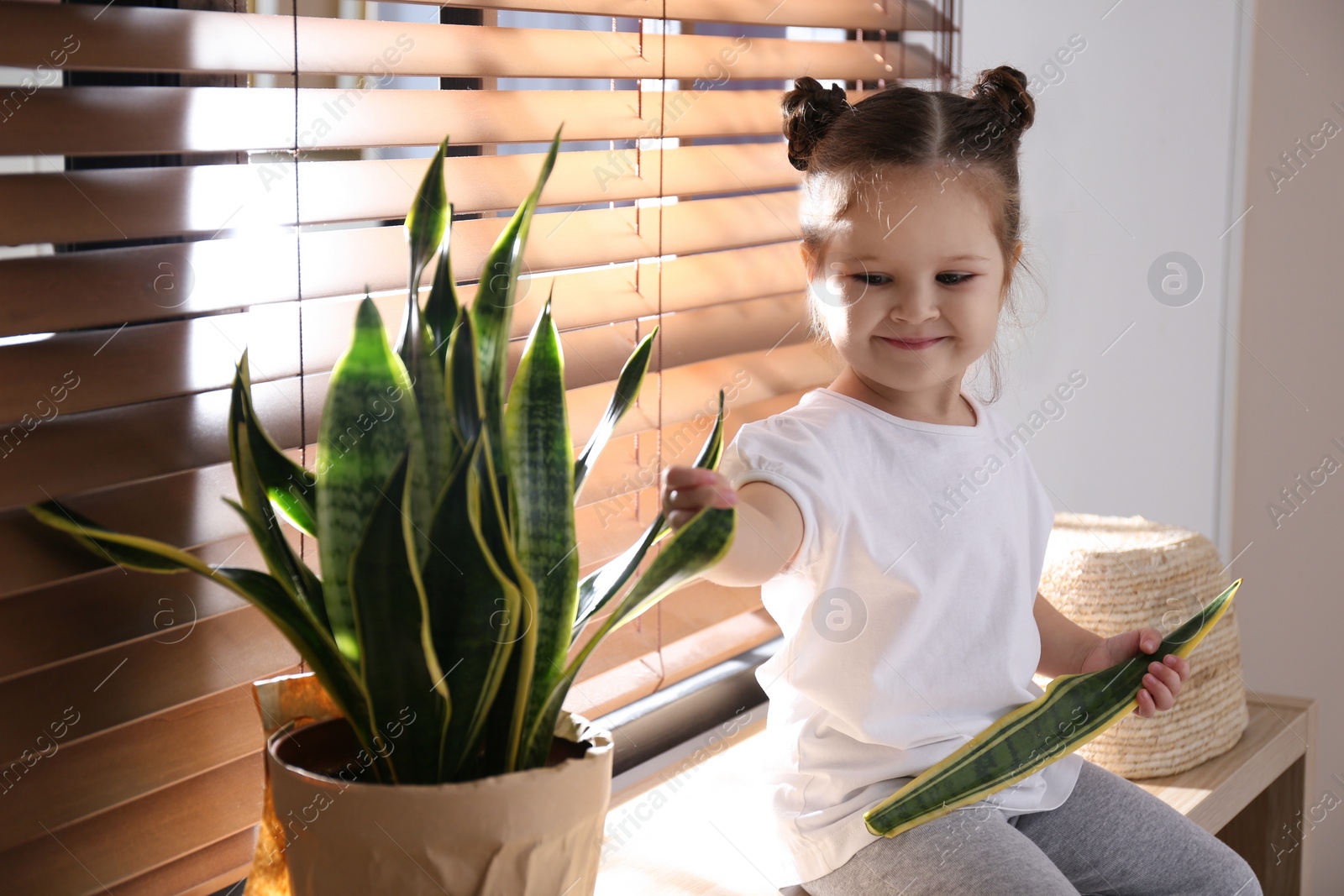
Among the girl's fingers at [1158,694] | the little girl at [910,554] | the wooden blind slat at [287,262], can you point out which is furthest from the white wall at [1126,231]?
the girl's fingers at [1158,694]

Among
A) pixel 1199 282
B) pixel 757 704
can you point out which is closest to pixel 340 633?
pixel 757 704

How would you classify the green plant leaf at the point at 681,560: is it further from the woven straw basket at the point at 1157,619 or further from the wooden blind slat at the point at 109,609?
the woven straw basket at the point at 1157,619

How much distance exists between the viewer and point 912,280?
105cm

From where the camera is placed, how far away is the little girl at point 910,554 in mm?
1016

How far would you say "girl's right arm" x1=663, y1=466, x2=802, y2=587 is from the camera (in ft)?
2.55

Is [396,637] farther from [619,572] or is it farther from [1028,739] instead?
[1028,739]

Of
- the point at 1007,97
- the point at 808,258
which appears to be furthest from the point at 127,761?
the point at 1007,97

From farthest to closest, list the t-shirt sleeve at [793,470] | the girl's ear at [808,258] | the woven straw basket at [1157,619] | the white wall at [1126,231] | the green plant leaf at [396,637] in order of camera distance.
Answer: the white wall at [1126,231] → the woven straw basket at [1157,619] → the girl's ear at [808,258] → the t-shirt sleeve at [793,470] → the green plant leaf at [396,637]

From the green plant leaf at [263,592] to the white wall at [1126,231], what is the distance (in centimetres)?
141

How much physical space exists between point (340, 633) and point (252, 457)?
143mm

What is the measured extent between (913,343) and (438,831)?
59 cm

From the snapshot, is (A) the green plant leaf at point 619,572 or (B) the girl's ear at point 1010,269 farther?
(B) the girl's ear at point 1010,269

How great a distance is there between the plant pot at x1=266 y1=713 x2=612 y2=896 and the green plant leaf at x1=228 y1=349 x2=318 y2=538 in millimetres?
167

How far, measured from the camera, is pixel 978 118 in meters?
1.12
